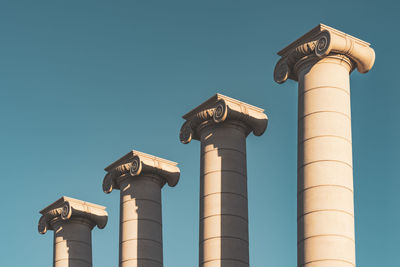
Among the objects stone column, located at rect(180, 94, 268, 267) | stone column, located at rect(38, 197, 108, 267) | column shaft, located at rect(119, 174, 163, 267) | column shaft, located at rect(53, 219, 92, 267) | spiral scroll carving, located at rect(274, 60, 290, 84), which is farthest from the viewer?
column shaft, located at rect(53, 219, 92, 267)

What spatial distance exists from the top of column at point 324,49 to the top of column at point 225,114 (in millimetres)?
7539

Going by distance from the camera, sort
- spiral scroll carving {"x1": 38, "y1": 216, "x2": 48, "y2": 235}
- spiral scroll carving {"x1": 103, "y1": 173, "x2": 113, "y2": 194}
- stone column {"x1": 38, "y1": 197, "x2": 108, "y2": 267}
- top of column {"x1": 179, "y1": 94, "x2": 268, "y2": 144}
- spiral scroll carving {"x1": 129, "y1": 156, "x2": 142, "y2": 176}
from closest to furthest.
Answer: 1. top of column {"x1": 179, "y1": 94, "x2": 268, "y2": 144}
2. spiral scroll carving {"x1": 129, "y1": 156, "x2": 142, "y2": 176}
3. spiral scroll carving {"x1": 103, "y1": 173, "x2": 113, "y2": 194}
4. stone column {"x1": 38, "y1": 197, "x2": 108, "y2": 267}
5. spiral scroll carving {"x1": 38, "y1": 216, "x2": 48, "y2": 235}

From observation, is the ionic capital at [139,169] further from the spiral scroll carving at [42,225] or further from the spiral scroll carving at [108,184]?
the spiral scroll carving at [42,225]

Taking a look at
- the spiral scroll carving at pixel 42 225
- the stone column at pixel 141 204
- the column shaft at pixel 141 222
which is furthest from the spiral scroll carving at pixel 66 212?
the column shaft at pixel 141 222

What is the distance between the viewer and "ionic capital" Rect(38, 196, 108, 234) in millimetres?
76812

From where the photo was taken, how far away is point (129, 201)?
70.4 m

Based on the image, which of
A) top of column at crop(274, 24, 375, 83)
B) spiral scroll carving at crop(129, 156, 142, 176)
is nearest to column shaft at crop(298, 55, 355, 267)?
top of column at crop(274, 24, 375, 83)

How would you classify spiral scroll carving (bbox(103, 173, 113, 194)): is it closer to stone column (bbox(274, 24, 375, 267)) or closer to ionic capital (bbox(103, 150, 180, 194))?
ionic capital (bbox(103, 150, 180, 194))

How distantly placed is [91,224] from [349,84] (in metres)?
35.4

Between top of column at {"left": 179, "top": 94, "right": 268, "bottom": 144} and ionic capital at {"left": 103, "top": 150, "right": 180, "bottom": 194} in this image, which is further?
ionic capital at {"left": 103, "top": 150, "right": 180, "bottom": 194}

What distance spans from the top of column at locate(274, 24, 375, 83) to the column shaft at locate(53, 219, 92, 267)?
31586 millimetres

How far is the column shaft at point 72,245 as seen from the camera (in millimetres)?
77062

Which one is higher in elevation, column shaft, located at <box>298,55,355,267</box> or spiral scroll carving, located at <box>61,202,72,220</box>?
spiral scroll carving, located at <box>61,202,72,220</box>

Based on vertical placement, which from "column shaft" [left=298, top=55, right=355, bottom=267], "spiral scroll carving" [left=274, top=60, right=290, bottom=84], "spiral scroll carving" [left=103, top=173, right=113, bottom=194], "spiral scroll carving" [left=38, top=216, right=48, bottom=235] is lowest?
"column shaft" [left=298, top=55, right=355, bottom=267]
